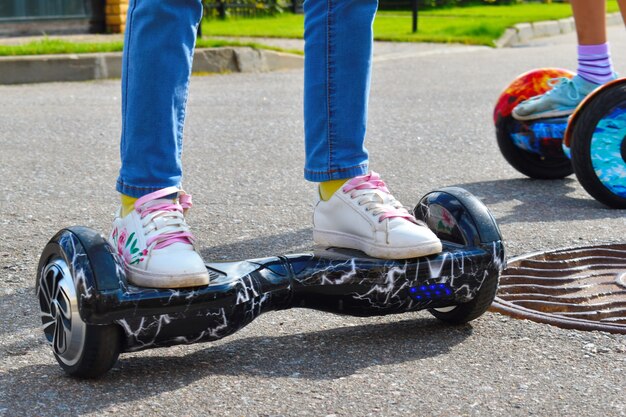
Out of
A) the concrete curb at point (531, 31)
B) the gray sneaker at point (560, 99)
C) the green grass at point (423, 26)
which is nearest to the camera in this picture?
the gray sneaker at point (560, 99)

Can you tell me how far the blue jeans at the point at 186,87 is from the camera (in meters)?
2.27

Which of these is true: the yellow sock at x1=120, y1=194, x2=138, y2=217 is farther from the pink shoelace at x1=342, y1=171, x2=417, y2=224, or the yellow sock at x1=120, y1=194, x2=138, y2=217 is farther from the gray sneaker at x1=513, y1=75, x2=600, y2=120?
the gray sneaker at x1=513, y1=75, x2=600, y2=120

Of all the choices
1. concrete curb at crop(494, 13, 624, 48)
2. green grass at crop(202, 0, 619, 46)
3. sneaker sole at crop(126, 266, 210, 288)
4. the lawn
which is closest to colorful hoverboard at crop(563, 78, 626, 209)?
sneaker sole at crop(126, 266, 210, 288)

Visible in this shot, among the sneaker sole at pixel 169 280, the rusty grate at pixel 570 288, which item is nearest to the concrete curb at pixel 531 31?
the rusty grate at pixel 570 288

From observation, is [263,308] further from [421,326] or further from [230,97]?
[230,97]

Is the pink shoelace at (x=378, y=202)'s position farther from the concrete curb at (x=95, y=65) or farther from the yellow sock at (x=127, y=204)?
the concrete curb at (x=95, y=65)

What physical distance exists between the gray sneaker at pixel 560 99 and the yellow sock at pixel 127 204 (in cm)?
252

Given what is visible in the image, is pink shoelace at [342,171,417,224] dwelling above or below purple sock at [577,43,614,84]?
below

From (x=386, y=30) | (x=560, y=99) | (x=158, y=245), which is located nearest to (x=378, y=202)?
(x=158, y=245)

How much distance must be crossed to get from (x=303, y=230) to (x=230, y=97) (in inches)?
148

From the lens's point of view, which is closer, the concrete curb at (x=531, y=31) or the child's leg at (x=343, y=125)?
Result: the child's leg at (x=343, y=125)

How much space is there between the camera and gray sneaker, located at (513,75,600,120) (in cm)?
446

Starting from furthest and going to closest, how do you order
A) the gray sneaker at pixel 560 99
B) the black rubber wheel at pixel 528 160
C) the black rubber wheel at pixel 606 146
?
1. the black rubber wheel at pixel 528 160
2. the gray sneaker at pixel 560 99
3. the black rubber wheel at pixel 606 146

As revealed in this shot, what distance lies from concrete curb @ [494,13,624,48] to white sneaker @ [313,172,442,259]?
963 centimetres
